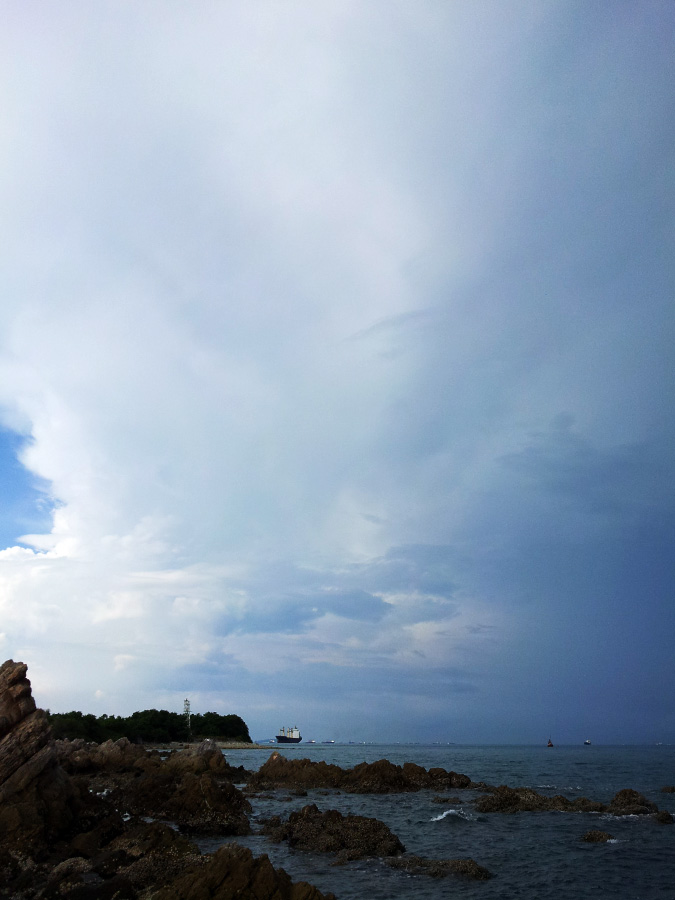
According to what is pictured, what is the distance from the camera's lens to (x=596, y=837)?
33.6m

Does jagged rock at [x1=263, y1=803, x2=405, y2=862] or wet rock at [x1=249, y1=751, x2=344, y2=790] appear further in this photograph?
wet rock at [x1=249, y1=751, x2=344, y2=790]

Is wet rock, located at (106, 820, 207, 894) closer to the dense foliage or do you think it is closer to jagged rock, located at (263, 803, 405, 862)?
jagged rock, located at (263, 803, 405, 862)

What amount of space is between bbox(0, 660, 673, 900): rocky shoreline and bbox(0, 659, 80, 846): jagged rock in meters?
0.06

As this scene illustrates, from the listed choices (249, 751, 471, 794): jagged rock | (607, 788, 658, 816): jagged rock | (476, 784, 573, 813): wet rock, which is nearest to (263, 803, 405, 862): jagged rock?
(476, 784, 573, 813): wet rock

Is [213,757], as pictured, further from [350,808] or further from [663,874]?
[663,874]

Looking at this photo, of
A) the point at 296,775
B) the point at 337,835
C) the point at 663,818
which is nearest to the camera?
the point at 337,835

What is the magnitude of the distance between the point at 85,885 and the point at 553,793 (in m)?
49.2

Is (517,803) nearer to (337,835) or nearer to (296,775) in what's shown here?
(337,835)

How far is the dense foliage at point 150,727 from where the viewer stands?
344 ft

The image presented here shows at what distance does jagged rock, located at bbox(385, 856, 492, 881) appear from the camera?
25.8 meters

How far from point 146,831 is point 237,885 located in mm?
10734

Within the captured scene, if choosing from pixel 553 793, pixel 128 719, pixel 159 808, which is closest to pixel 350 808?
pixel 159 808

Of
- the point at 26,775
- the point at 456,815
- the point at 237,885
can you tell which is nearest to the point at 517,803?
the point at 456,815

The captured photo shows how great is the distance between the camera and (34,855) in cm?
2436
